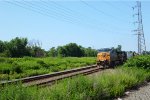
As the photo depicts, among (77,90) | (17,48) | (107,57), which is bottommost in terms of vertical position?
(77,90)

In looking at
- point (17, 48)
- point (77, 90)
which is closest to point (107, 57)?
point (77, 90)

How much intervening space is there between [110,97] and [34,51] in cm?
10571

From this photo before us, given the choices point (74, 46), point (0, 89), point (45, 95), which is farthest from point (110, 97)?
point (74, 46)

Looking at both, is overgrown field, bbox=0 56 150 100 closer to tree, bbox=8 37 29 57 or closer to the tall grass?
the tall grass

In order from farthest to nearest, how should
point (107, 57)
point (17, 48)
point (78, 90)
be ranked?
point (17, 48) < point (107, 57) < point (78, 90)

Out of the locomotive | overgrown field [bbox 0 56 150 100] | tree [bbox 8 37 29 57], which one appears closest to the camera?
overgrown field [bbox 0 56 150 100]

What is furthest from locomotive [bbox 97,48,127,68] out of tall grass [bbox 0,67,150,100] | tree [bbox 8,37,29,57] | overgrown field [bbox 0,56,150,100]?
tree [bbox 8,37,29,57]

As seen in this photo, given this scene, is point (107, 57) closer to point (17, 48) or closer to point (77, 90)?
point (77, 90)

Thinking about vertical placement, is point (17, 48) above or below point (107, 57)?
above

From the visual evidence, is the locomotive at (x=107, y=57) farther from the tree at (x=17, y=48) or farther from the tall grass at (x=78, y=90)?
the tree at (x=17, y=48)

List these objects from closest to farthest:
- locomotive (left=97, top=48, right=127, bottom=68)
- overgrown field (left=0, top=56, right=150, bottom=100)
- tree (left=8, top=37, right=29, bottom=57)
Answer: overgrown field (left=0, top=56, right=150, bottom=100), locomotive (left=97, top=48, right=127, bottom=68), tree (left=8, top=37, right=29, bottom=57)

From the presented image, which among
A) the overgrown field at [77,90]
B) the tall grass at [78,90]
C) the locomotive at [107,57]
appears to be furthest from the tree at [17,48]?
the tall grass at [78,90]

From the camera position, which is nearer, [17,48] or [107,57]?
[107,57]

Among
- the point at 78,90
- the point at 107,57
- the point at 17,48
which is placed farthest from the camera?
the point at 17,48
